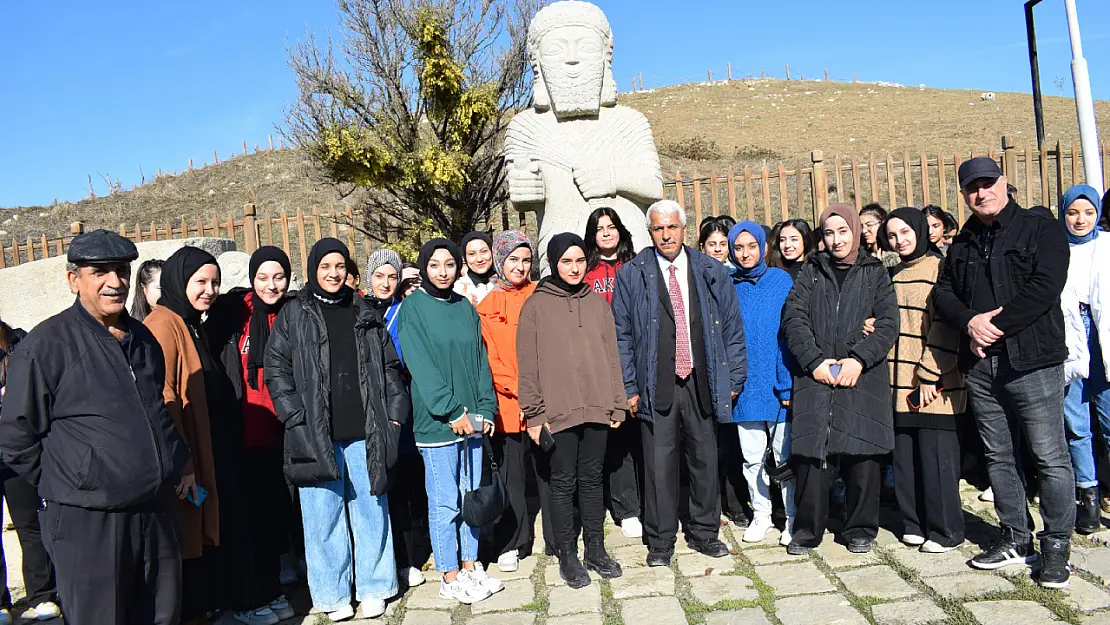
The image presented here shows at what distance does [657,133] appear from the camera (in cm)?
3131

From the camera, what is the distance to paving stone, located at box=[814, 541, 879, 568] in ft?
13.0

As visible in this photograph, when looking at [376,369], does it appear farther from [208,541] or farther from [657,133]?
[657,133]

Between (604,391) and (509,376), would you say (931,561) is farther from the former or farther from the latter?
(509,376)

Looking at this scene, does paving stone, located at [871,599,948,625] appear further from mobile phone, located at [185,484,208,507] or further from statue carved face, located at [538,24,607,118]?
statue carved face, located at [538,24,607,118]

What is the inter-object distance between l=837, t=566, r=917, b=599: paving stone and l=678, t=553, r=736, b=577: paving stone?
1.81 ft

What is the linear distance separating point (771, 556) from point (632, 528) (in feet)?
2.74

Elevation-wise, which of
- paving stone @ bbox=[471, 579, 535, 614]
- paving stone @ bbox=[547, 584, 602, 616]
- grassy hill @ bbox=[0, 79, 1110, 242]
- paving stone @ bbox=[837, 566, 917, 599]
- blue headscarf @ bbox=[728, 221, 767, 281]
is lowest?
paving stone @ bbox=[837, 566, 917, 599]

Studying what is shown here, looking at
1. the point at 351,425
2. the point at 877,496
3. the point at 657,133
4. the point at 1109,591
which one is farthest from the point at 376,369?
the point at 657,133

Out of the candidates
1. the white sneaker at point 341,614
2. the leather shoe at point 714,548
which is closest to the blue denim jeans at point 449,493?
the white sneaker at point 341,614

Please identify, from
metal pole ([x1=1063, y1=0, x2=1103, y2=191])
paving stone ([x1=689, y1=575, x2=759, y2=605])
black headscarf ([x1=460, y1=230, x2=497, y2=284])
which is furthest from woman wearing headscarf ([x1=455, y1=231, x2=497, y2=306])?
metal pole ([x1=1063, y1=0, x2=1103, y2=191])

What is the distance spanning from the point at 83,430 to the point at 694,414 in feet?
8.94

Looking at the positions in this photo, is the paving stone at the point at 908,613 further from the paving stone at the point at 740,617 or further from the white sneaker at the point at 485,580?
the white sneaker at the point at 485,580

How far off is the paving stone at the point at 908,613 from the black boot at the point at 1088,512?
4.39ft

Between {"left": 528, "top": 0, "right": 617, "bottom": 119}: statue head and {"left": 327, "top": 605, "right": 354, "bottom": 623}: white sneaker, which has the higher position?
{"left": 528, "top": 0, "right": 617, "bottom": 119}: statue head
